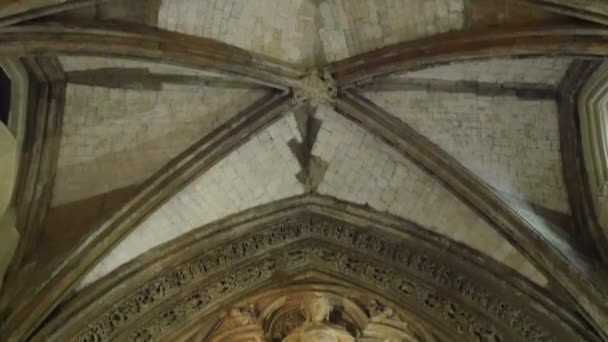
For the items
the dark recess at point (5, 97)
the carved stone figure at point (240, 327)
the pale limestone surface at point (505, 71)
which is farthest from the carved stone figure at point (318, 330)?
the dark recess at point (5, 97)

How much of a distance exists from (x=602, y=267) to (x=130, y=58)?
470 centimetres

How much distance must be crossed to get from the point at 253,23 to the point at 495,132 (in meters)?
2.68

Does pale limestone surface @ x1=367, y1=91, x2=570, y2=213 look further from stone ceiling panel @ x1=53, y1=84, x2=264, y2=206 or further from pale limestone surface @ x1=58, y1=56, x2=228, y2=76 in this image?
pale limestone surface @ x1=58, y1=56, x2=228, y2=76

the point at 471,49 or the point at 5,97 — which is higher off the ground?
the point at 471,49

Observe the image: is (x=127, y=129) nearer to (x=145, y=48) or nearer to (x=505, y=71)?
(x=145, y=48)

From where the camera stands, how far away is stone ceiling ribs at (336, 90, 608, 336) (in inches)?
338

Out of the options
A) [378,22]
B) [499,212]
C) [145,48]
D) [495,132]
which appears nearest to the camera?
[145,48]

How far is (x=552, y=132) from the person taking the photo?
958 cm

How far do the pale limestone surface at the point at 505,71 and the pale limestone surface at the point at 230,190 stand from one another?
1537 mm

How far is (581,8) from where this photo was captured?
24.8ft

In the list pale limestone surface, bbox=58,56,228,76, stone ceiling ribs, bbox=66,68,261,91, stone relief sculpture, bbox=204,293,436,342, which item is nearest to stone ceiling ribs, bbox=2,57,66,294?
pale limestone surface, bbox=58,56,228,76

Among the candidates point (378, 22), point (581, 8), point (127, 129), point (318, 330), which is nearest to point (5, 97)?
point (127, 129)

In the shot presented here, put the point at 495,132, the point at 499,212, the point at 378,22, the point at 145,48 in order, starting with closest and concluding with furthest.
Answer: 1. the point at 145,48
2. the point at 378,22
3. the point at 499,212
4. the point at 495,132

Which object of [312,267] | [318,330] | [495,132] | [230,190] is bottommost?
[318,330]
